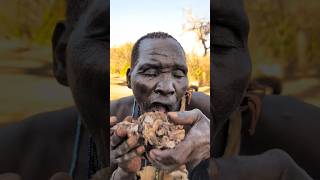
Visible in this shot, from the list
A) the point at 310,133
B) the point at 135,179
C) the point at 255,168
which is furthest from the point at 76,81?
the point at 310,133

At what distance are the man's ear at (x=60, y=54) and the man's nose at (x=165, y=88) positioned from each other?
1.46ft

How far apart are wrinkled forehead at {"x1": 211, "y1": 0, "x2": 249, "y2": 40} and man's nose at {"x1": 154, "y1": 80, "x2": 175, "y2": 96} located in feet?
1.27

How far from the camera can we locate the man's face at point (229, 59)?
2877 millimetres

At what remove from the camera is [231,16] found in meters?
2.88

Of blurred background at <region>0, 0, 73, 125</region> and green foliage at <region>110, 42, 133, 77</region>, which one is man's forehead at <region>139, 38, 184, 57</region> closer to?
green foliage at <region>110, 42, 133, 77</region>

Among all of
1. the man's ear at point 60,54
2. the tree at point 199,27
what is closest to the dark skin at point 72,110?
the man's ear at point 60,54

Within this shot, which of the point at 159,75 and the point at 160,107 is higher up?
the point at 159,75

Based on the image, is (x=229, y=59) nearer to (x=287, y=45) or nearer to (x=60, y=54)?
(x=287, y=45)

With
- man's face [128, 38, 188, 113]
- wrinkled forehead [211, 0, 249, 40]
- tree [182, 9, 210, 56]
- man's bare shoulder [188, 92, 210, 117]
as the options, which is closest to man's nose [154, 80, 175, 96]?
man's face [128, 38, 188, 113]

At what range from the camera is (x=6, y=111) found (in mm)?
2799

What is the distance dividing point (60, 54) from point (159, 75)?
0.49 meters

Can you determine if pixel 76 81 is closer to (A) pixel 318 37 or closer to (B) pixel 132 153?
(B) pixel 132 153

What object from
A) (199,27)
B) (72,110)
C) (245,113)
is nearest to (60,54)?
(72,110)

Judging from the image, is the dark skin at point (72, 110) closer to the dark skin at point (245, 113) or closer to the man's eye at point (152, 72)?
the dark skin at point (245, 113)
